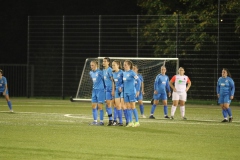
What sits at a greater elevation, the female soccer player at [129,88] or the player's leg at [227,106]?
the female soccer player at [129,88]

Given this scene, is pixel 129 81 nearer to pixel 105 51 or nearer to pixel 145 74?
pixel 145 74

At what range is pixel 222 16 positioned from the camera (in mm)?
36562

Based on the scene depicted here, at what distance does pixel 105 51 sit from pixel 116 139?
24.2 m

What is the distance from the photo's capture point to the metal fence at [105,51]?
1427 inches

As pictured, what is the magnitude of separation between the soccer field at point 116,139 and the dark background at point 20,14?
20666 mm

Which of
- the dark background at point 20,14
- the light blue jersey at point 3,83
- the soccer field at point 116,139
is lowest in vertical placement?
the soccer field at point 116,139

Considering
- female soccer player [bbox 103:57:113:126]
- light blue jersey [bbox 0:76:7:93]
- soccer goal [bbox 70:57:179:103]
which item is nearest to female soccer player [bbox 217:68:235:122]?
female soccer player [bbox 103:57:113:126]

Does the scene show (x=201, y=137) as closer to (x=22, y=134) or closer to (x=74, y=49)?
(x=22, y=134)

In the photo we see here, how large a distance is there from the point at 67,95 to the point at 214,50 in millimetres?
9794

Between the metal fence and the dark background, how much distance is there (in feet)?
4.90

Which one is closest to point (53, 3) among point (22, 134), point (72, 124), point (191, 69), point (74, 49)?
point (74, 49)

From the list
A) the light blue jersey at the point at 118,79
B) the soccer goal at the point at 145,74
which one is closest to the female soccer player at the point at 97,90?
the light blue jersey at the point at 118,79

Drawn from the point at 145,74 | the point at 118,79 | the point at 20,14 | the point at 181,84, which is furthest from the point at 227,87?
the point at 20,14

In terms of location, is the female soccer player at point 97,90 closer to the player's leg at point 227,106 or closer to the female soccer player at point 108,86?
the female soccer player at point 108,86
